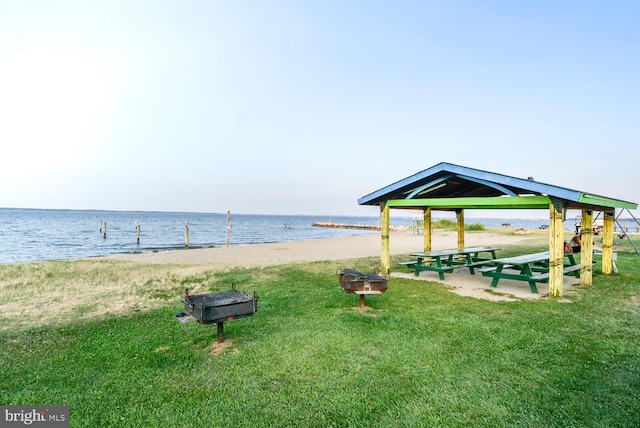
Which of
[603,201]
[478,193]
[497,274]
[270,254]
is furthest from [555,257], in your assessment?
[270,254]

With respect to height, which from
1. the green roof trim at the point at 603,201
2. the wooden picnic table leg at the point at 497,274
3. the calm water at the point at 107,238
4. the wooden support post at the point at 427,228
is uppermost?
the green roof trim at the point at 603,201

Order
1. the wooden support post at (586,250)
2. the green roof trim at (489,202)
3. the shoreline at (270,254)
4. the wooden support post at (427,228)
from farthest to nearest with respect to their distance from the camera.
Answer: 1. the shoreline at (270,254)
2. the wooden support post at (427,228)
3. the wooden support post at (586,250)
4. the green roof trim at (489,202)

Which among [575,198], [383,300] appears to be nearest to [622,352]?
[575,198]

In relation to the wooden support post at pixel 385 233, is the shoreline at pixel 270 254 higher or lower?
lower

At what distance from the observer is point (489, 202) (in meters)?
9.18

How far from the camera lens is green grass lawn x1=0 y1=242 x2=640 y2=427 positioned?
348 centimetres

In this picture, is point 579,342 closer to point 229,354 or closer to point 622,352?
point 622,352

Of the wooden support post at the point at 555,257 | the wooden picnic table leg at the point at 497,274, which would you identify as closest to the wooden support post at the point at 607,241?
the wooden support post at the point at 555,257

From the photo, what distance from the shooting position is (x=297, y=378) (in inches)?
165

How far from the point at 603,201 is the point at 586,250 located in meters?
2.37

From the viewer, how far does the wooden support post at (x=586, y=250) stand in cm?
967

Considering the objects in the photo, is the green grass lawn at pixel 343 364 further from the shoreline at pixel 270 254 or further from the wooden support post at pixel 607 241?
the shoreline at pixel 270 254

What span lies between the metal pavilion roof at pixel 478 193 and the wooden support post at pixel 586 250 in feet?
1.17

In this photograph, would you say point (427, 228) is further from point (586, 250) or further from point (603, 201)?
point (603, 201)
